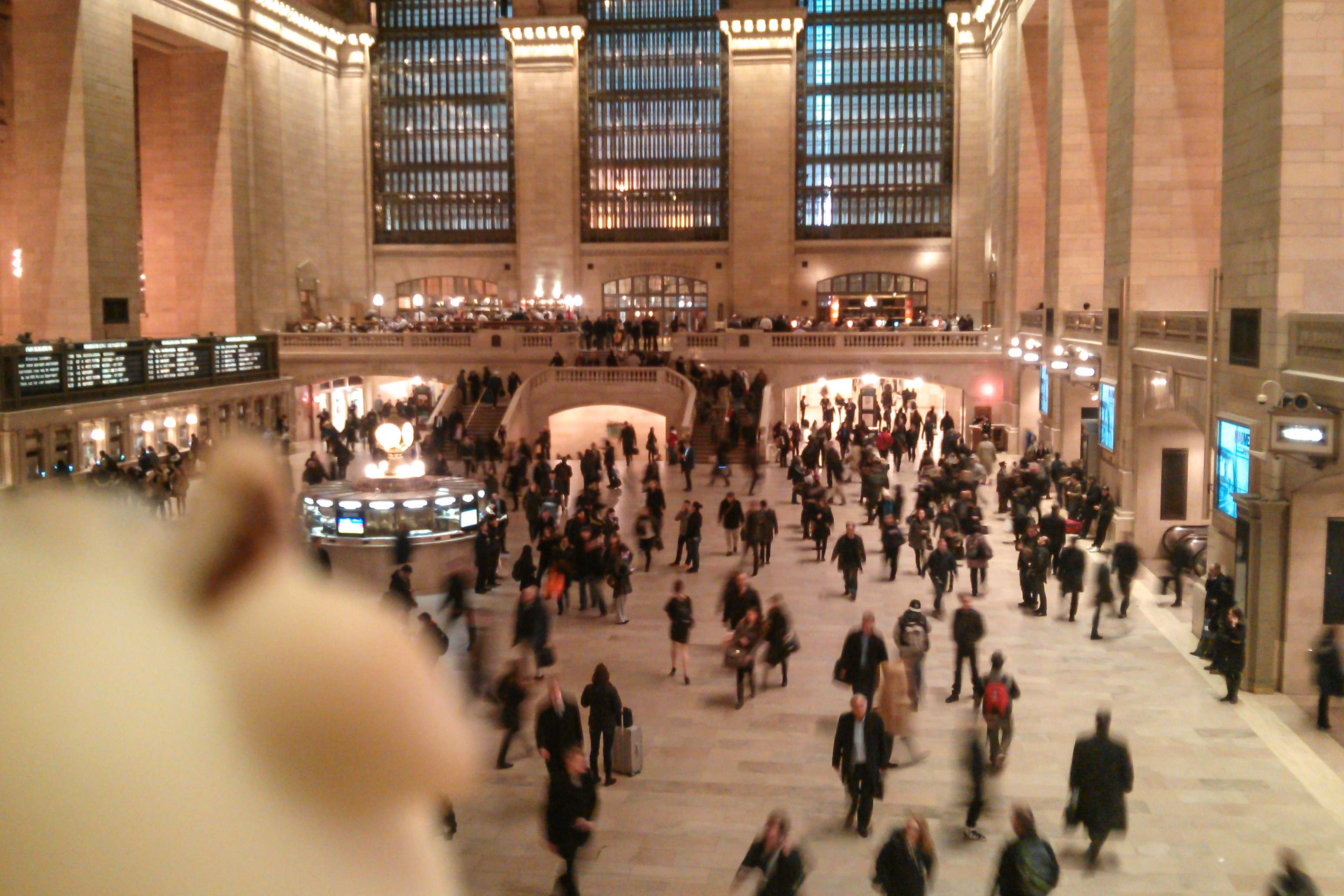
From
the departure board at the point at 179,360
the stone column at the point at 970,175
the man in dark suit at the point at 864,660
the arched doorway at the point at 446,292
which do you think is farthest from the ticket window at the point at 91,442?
the stone column at the point at 970,175

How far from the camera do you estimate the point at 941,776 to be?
10789 millimetres

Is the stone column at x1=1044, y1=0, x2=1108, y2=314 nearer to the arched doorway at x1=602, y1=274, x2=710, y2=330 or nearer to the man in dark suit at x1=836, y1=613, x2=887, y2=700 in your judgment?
the man in dark suit at x1=836, y1=613, x2=887, y2=700

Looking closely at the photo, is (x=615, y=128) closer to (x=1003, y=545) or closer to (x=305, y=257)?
(x=305, y=257)

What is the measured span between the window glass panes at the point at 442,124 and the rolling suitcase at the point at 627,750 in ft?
128

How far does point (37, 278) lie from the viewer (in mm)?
31828

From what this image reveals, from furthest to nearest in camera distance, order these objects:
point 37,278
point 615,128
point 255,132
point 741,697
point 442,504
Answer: point 615,128 < point 255,132 < point 37,278 < point 442,504 < point 741,697

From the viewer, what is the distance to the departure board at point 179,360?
93.0 ft

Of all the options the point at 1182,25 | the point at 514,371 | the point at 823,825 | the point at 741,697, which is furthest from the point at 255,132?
the point at 823,825

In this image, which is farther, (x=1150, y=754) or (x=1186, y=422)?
(x=1186, y=422)

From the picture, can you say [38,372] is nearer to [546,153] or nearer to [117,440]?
[117,440]

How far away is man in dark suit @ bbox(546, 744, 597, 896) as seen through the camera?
26.7 ft

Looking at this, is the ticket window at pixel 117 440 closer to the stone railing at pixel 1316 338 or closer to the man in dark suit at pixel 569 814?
the man in dark suit at pixel 569 814

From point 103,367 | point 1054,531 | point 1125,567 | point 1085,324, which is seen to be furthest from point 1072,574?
point 103,367

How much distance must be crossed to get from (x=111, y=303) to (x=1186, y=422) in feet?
87.0
